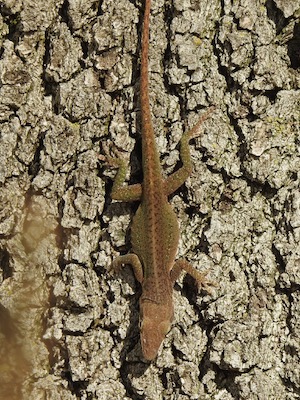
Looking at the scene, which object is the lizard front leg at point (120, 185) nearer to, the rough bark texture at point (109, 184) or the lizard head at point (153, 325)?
the rough bark texture at point (109, 184)

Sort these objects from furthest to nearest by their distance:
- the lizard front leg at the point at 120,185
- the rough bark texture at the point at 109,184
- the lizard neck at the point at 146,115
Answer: the lizard front leg at the point at 120,185
the lizard neck at the point at 146,115
the rough bark texture at the point at 109,184

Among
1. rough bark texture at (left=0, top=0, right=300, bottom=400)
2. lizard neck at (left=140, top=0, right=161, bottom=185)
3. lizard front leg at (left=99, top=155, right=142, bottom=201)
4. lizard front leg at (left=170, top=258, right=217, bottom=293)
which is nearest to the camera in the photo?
lizard front leg at (left=170, top=258, right=217, bottom=293)

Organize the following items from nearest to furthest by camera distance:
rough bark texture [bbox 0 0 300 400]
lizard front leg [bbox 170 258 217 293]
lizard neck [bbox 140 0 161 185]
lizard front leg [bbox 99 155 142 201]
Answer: lizard front leg [bbox 170 258 217 293]
rough bark texture [bbox 0 0 300 400]
lizard neck [bbox 140 0 161 185]
lizard front leg [bbox 99 155 142 201]

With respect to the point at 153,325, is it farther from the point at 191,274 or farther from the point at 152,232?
the point at 152,232

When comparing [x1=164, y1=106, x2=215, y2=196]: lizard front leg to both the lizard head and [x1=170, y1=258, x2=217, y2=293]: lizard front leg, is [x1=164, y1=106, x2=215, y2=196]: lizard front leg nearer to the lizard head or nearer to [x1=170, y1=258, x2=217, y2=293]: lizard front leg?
[x1=170, y1=258, x2=217, y2=293]: lizard front leg

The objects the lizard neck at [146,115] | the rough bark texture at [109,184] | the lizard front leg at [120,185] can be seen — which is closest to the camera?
the rough bark texture at [109,184]

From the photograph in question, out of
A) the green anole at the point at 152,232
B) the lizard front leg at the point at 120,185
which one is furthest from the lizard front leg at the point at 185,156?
the lizard front leg at the point at 120,185

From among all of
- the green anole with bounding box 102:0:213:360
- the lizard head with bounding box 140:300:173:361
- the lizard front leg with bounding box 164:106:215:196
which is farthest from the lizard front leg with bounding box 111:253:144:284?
the lizard front leg with bounding box 164:106:215:196

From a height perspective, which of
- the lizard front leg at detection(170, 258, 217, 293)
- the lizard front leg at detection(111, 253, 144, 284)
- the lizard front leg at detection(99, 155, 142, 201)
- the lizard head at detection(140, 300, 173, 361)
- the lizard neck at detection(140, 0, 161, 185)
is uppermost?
the lizard neck at detection(140, 0, 161, 185)
